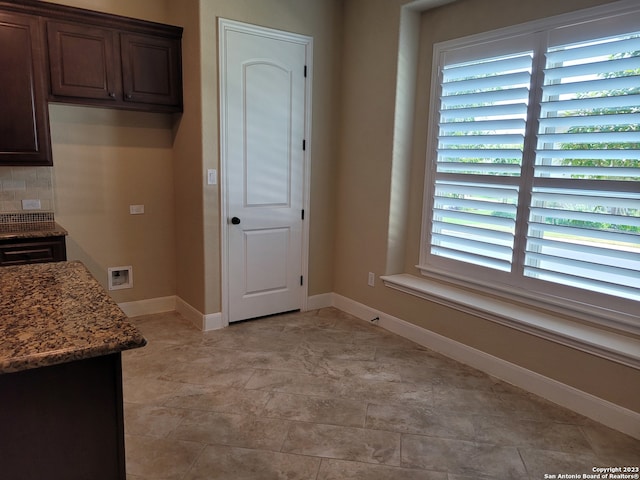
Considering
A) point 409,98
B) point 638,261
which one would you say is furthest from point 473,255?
point 409,98

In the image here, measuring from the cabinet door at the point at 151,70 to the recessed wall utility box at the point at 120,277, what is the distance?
1.50 metres

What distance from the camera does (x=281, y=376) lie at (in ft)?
10.3

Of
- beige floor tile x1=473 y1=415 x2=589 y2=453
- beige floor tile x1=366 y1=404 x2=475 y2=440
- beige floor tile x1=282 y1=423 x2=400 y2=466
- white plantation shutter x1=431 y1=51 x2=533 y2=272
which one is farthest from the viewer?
white plantation shutter x1=431 y1=51 x2=533 y2=272

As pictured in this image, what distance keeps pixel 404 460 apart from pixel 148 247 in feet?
9.92

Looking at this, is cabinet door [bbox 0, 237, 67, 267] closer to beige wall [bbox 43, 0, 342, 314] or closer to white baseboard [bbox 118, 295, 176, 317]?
beige wall [bbox 43, 0, 342, 314]

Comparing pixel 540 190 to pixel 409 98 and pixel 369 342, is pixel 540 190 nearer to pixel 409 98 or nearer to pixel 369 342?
pixel 409 98

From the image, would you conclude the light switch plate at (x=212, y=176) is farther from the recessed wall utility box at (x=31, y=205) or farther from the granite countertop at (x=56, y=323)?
the granite countertop at (x=56, y=323)

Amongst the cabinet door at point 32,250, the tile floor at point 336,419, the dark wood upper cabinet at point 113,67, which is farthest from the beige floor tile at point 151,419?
the dark wood upper cabinet at point 113,67

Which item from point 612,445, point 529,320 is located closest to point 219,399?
point 529,320

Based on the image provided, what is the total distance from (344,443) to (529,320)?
57.6 inches

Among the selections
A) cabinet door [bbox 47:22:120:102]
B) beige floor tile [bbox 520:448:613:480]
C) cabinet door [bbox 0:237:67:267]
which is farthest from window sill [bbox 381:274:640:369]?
cabinet door [bbox 47:22:120:102]

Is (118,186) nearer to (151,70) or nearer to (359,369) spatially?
(151,70)

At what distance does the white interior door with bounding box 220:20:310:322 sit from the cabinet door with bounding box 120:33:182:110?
502 millimetres

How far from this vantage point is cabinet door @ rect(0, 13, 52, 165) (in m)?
3.21
